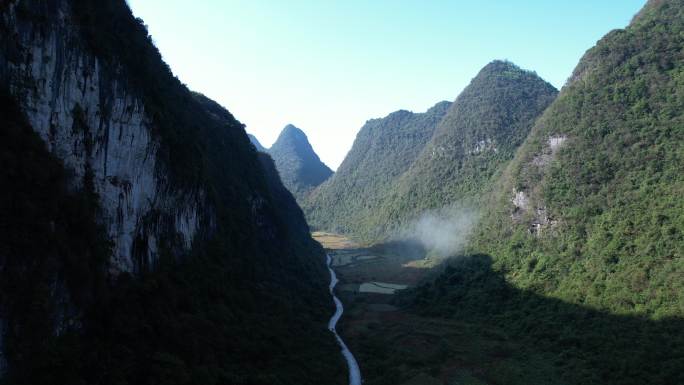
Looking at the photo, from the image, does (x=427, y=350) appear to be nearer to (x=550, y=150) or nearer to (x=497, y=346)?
(x=497, y=346)

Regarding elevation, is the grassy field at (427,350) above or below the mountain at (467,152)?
below

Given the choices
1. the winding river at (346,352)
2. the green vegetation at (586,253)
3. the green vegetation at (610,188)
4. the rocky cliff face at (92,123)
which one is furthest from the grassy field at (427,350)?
the rocky cliff face at (92,123)

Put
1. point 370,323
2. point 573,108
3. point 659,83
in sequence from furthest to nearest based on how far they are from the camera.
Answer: point 573,108
point 659,83
point 370,323

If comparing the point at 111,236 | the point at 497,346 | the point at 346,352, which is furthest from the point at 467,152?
the point at 111,236

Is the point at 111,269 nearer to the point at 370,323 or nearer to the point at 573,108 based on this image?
the point at 370,323

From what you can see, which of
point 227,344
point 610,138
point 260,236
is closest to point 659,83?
point 610,138

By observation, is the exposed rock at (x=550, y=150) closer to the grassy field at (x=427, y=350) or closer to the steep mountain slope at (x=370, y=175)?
the grassy field at (x=427, y=350)
